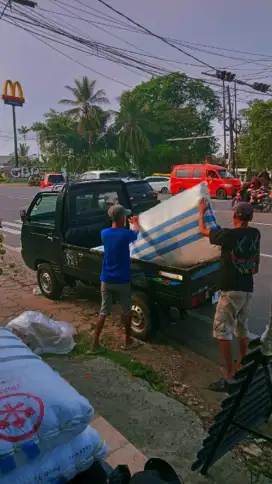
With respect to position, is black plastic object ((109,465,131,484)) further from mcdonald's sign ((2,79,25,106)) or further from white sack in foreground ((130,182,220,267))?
mcdonald's sign ((2,79,25,106))

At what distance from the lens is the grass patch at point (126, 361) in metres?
4.00

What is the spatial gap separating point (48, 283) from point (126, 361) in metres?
2.53

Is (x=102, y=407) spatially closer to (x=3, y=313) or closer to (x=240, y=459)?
(x=240, y=459)

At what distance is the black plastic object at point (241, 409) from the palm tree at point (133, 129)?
38.1 meters

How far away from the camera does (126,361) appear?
173 inches

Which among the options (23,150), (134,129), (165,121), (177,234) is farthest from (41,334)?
(23,150)

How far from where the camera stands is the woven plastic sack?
1.89 m

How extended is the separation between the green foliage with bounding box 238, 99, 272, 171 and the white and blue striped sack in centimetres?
2247

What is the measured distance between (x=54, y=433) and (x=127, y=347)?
2.80 metres

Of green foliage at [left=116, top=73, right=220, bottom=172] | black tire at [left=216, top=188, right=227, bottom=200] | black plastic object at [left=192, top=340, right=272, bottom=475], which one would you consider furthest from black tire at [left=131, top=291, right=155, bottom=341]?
green foliage at [left=116, top=73, right=220, bottom=172]

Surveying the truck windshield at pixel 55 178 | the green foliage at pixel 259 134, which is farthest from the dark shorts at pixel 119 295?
the truck windshield at pixel 55 178

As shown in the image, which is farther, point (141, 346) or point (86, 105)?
point (86, 105)

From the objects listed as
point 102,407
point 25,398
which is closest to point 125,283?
point 102,407

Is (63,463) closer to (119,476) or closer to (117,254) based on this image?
(119,476)
